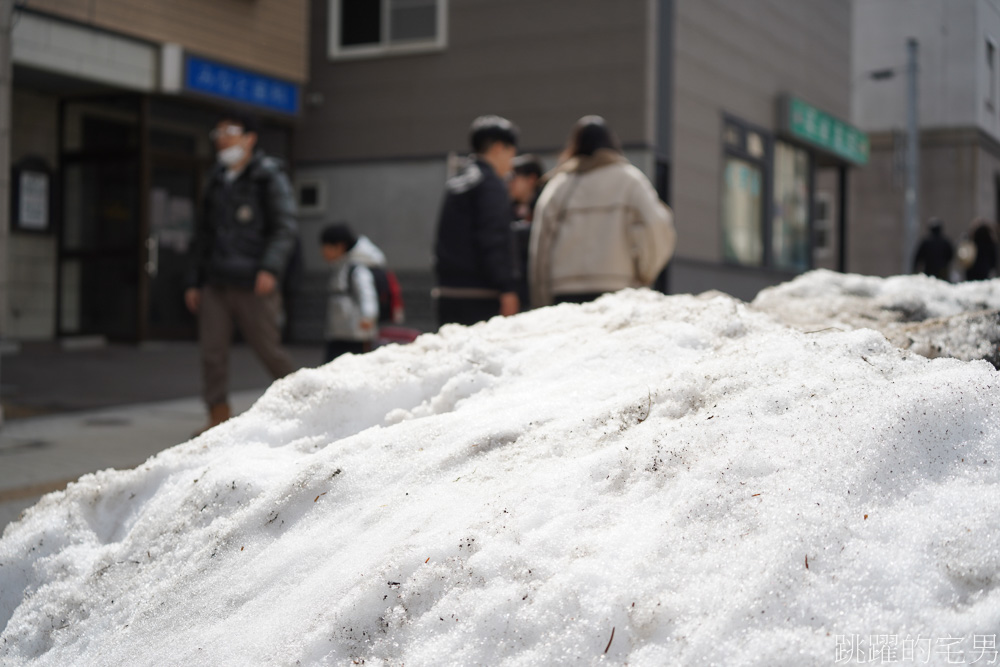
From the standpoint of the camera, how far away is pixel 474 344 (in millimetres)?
2488

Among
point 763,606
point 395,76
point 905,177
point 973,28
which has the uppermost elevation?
point 395,76

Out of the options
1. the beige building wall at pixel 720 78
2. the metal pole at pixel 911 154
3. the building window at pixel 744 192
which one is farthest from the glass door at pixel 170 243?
the metal pole at pixel 911 154

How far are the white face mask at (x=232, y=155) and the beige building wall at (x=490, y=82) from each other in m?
7.90

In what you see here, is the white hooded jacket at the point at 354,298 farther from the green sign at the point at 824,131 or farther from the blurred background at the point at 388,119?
the green sign at the point at 824,131

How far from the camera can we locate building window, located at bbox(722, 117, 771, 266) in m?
15.0

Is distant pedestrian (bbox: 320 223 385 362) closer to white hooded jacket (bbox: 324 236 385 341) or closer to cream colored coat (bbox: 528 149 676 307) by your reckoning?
white hooded jacket (bbox: 324 236 385 341)

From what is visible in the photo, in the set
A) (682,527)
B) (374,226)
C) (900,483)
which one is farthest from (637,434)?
(374,226)

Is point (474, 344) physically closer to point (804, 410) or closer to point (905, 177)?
point (804, 410)

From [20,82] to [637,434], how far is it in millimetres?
11454

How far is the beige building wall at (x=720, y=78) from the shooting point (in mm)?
13594

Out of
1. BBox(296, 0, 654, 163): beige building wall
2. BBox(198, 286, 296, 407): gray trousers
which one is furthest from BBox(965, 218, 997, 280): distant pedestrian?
BBox(198, 286, 296, 407): gray trousers

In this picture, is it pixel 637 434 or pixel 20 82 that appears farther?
pixel 20 82

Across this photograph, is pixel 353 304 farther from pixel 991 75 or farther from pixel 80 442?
pixel 991 75

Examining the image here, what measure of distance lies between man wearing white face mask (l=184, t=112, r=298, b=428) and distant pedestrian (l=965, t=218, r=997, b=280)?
1068 cm
